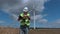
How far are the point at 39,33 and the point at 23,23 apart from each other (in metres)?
3.30

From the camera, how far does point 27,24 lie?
930cm

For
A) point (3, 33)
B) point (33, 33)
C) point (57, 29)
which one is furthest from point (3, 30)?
point (57, 29)

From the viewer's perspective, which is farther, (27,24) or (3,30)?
(3,30)

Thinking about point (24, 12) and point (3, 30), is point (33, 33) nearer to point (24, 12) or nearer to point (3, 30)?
point (3, 30)

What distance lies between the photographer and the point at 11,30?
12.6 metres

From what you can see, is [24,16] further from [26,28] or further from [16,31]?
[16,31]

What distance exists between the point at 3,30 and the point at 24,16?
3.84 metres

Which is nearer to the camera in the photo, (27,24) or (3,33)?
(27,24)

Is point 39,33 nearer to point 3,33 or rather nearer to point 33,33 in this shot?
point 33,33

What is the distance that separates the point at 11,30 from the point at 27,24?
3.47 meters

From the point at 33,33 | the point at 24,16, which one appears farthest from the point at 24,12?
the point at 33,33

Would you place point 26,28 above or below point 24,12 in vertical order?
below

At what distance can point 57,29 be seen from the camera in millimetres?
12781

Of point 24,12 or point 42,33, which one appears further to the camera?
point 42,33
